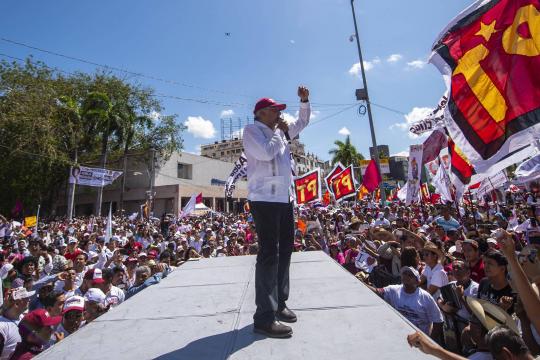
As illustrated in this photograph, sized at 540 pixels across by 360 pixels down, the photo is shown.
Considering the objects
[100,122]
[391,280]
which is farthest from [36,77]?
[391,280]

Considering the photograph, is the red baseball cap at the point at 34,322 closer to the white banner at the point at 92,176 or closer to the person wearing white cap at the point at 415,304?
the person wearing white cap at the point at 415,304

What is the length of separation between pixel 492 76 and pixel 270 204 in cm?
350

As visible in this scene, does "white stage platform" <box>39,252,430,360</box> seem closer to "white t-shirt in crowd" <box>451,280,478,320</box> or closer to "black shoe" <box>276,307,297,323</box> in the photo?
"black shoe" <box>276,307,297,323</box>

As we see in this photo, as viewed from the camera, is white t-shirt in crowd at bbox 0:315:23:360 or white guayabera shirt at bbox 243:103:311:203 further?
white t-shirt in crowd at bbox 0:315:23:360

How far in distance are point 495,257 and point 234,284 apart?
2732mm

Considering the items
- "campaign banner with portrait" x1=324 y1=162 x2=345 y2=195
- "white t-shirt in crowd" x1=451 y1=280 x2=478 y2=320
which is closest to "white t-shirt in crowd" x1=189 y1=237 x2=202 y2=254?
"campaign banner with portrait" x1=324 y1=162 x2=345 y2=195

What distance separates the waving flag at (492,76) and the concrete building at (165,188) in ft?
113

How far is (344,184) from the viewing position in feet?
48.3

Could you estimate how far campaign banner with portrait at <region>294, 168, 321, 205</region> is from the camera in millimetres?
13461

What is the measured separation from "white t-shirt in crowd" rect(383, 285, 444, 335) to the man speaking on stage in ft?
7.20

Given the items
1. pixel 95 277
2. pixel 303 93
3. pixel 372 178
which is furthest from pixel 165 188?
pixel 303 93

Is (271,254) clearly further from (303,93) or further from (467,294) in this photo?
(467,294)

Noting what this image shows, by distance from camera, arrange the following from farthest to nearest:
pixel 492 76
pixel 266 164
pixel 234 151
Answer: pixel 234 151, pixel 492 76, pixel 266 164

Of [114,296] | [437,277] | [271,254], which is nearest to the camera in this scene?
[271,254]
